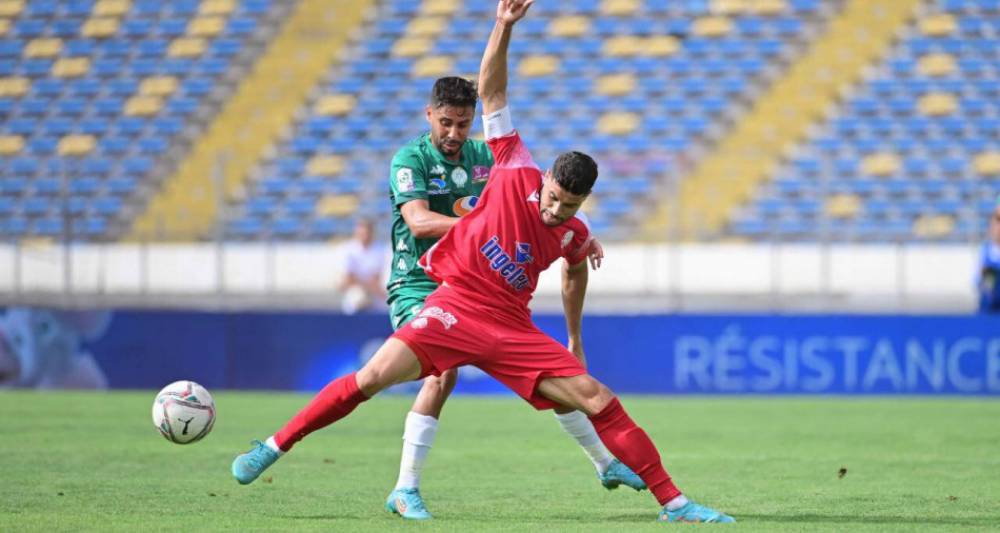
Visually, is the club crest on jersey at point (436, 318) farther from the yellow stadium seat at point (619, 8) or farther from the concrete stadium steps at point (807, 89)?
the yellow stadium seat at point (619, 8)

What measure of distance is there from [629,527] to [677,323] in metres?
10.7

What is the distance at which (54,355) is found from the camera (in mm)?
17781

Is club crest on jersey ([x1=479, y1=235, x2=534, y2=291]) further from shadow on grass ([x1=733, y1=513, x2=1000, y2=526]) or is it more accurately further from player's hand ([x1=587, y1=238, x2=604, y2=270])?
shadow on grass ([x1=733, y1=513, x2=1000, y2=526])

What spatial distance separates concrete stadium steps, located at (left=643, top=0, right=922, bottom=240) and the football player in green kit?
546 inches

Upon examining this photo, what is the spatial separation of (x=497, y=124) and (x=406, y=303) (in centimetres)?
124

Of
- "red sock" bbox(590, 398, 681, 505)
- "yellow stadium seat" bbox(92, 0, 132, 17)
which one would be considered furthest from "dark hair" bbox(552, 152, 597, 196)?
"yellow stadium seat" bbox(92, 0, 132, 17)

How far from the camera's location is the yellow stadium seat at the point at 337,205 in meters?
21.6

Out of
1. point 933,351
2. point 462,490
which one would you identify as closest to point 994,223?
point 933,351

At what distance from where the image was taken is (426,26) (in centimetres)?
2761

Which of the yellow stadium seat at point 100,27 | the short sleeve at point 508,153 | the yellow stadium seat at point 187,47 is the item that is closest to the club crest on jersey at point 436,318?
the short sleeve at point 508,153

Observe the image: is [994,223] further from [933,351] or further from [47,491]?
[47,491]

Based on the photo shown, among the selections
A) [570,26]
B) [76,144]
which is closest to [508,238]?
[570,26]

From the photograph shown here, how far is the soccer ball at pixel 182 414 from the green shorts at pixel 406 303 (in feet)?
3.46

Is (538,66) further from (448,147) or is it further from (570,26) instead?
(448,147)
